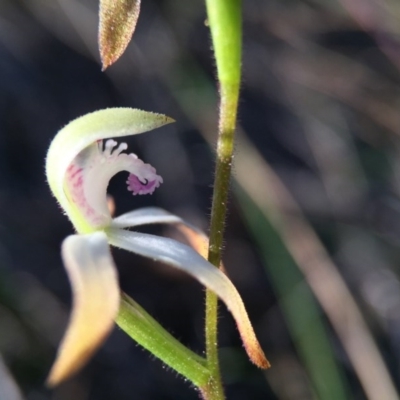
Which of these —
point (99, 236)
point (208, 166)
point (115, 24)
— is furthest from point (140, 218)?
point (208, 166)

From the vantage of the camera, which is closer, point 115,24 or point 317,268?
point 115,24

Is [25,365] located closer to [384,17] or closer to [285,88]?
[285,88]

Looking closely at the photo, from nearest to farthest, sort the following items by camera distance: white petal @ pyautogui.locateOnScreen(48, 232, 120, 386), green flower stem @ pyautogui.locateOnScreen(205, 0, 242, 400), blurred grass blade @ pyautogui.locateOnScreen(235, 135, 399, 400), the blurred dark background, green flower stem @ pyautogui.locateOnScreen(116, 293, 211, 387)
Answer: white petal @ pyautogui.locateOnScreen(48, 232, 120, 386), green flower stem @ pyautogui.locateOnScreen(205, 0, 242, 400), green flower stem @ pyautogui.locateOnScreen(116, 293, 211, 387), blurred grass blade @ pyautogui.locateOnScreen(235, 135, 399, 400), the blurred dark background

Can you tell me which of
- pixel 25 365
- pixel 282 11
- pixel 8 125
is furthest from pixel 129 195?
pixel 282 11

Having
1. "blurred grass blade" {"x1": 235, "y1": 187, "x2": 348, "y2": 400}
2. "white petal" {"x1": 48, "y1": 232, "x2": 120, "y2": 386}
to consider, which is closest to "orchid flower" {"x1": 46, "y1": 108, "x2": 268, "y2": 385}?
"white petal" {"x1": 48, "y1": 232, "x2": 120, "y2": 386}

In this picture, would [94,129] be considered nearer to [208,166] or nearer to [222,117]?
[222,117]

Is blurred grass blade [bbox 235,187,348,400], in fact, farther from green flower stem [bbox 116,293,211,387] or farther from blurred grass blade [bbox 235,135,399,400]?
green flower stem [bbox 116,293,211,387]
